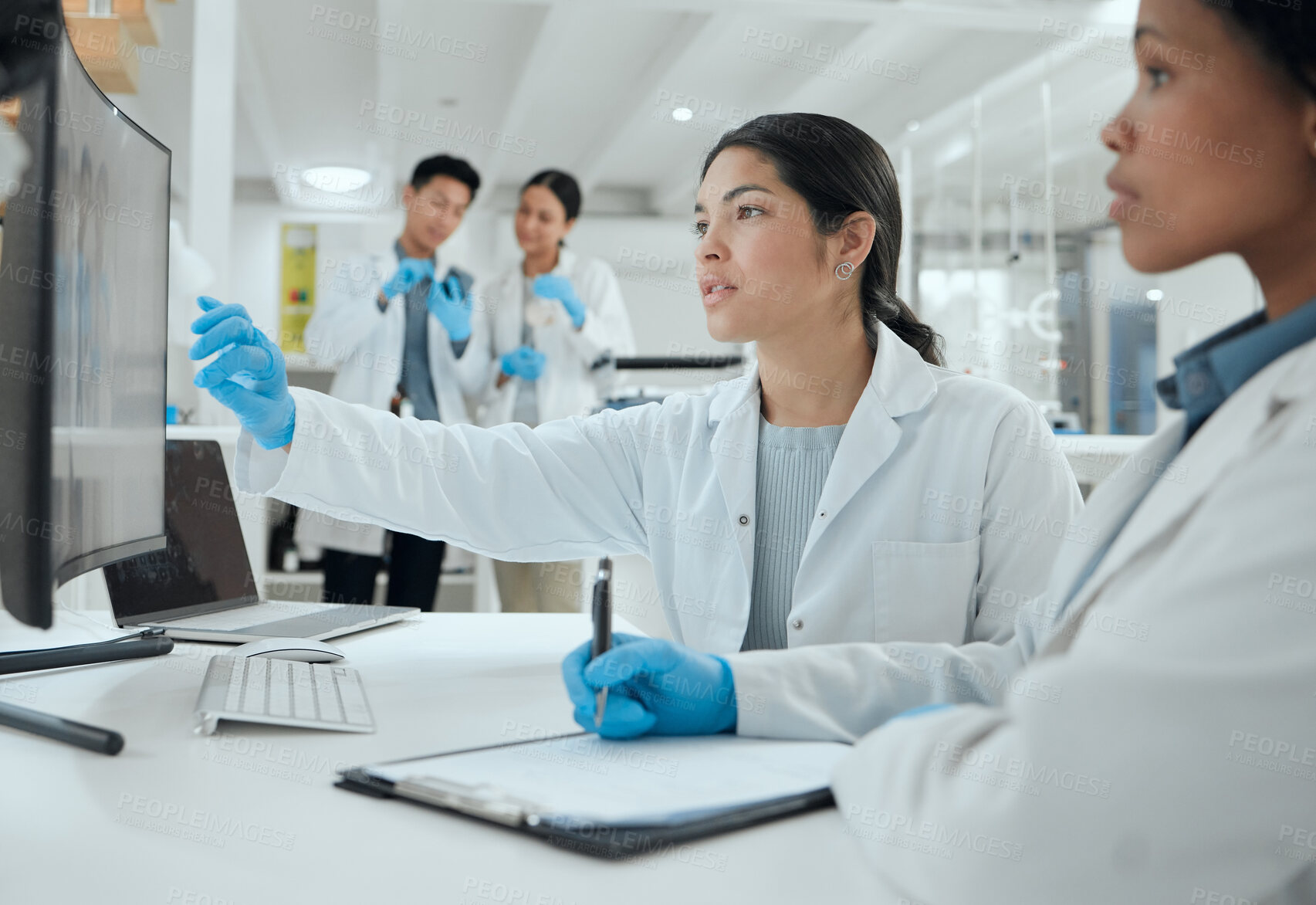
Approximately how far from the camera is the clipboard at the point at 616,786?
592mm

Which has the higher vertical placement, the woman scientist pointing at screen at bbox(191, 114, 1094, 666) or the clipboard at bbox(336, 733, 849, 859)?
the woman scientist pointing at screen at bbox(191, 114, 1094, 666)

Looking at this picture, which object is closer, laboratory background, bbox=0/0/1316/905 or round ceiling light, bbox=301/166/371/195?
laboratory background, bbox=0/0/1316/905

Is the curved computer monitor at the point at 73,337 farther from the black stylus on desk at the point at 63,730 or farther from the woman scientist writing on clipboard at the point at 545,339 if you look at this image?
the woman scientist writing on clipboard at the point at 545,339

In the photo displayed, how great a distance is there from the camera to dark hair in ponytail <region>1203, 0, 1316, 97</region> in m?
0.54

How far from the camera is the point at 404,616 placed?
144 cm

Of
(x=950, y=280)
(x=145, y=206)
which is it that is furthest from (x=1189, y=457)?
(x=950, y=280)

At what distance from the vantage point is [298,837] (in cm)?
61

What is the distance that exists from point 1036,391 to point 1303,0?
7640 mm

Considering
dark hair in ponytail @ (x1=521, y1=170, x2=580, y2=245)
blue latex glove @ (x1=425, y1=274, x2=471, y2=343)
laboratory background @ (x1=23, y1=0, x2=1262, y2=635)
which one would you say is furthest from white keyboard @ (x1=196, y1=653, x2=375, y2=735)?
dark hair in ponytail @ (x1=521, y1=170, x2=580, y2=245)

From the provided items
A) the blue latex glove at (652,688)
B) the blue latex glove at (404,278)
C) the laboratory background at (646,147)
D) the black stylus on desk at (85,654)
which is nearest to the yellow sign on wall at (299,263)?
the laboratory background at (646,147)

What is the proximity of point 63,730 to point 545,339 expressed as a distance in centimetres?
251

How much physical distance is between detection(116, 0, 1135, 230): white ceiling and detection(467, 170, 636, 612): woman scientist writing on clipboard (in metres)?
0.96

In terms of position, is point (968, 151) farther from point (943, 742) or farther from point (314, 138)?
point (943, 742)

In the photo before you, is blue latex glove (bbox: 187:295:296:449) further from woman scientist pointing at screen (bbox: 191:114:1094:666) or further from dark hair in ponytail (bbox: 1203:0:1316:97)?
dark hair in ponytail (bbox: 1203:0:1316:97)
